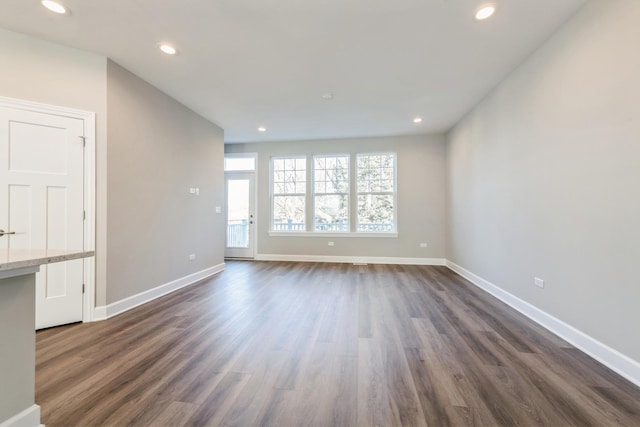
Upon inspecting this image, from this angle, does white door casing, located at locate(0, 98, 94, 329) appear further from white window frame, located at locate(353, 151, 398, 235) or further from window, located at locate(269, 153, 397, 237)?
white window frame, located at locate(353, 151, 398, 235)

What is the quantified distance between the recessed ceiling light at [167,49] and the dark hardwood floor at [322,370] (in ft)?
9.31

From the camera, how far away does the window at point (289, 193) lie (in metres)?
6.52

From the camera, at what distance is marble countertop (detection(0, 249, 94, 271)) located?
3.51ft

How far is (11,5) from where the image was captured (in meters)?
2.19

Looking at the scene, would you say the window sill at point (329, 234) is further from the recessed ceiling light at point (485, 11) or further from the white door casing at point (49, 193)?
the recessed ceiling light at point (485, 11)

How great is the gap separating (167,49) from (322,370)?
337 cm

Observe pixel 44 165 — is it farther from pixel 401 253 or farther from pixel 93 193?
pixel 401 253

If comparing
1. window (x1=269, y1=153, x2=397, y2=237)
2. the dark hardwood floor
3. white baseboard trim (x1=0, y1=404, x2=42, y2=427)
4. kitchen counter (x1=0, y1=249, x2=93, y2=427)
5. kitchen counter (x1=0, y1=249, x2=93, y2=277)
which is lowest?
the dark hardwood floor

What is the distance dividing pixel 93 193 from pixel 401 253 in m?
5.49

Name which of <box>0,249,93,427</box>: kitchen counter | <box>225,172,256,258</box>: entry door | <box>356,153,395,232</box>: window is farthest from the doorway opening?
Answer: <box>0,249,93,427</box>: kitchen counter

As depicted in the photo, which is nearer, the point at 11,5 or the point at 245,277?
the point at 11,5

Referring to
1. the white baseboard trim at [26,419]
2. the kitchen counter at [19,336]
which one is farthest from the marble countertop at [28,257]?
the white baseboard trim at [26,419]

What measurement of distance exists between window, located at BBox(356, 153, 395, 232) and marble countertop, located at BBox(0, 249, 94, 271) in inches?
214

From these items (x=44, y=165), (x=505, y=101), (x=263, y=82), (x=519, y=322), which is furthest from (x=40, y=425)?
(x=505, y=101)
